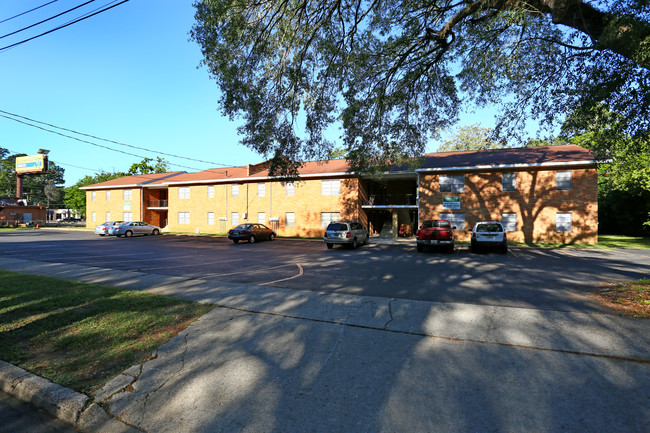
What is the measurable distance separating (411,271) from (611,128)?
6763mm

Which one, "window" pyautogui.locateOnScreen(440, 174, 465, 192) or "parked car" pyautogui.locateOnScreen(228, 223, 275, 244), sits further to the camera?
"window" pyautogui.locateOnScreen(440, 174, 465, 192)

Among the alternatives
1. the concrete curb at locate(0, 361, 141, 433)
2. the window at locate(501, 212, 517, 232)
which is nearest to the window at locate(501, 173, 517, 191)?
the window at locate(501, 212, 517, 232)

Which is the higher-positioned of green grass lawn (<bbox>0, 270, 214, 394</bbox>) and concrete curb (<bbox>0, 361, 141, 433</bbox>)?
green grass lawn (<bbox>0, 270, 214, 394</bbox>)

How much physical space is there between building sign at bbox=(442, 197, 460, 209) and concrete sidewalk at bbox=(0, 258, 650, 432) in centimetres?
2149

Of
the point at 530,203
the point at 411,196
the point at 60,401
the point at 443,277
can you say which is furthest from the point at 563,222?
the point at 60,401

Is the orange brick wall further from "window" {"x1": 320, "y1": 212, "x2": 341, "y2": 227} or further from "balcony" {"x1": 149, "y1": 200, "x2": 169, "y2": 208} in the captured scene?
"balcony" {"x1": 149, "y1": 200, "x2": 169, "y2": 208}

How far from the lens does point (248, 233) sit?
940 inches

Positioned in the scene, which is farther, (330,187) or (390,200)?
(390,200)

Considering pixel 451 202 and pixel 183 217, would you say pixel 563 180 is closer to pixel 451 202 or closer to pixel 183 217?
pixel 451 202

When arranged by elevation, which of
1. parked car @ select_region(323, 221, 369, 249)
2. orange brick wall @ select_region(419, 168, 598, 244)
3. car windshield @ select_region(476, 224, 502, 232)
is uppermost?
orange brick wall @ select_region(419, 168, 598, 244)

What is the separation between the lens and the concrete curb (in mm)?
2873

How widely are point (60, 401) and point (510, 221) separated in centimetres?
2727

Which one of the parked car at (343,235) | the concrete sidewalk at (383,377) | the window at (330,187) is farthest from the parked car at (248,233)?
the concrete sidewalk at (383,377)

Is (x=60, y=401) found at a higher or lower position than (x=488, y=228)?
lower
